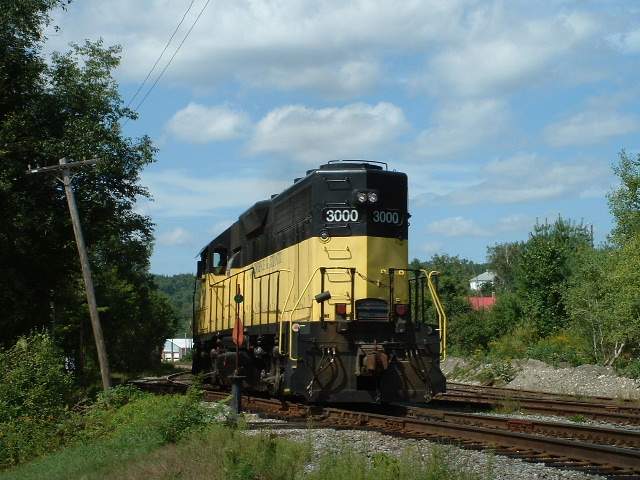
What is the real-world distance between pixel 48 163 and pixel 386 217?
14.5 metres

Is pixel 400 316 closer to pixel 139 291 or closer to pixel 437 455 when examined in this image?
pixel 437 455

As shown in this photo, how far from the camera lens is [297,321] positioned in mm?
15820

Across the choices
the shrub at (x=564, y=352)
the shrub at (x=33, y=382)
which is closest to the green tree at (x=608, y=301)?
the shrub at (x=564, y=352)

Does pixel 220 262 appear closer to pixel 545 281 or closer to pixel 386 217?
pixel 386 217

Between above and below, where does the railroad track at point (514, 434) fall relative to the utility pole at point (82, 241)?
below

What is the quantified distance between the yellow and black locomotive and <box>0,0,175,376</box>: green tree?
9.95 m

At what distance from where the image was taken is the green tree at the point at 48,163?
25.3m

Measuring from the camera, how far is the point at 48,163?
88.5 ft

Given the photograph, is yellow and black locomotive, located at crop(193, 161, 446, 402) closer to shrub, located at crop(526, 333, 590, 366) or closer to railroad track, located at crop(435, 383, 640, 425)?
railroad track, located at crop(435, 383, 640, 425)

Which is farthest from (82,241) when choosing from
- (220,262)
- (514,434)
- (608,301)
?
(608,301)

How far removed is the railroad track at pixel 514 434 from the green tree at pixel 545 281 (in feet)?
116

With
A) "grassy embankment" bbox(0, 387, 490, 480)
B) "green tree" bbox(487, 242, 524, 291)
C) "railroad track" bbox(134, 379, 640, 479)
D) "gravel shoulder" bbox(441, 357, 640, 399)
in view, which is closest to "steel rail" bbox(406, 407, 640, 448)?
"railroad track" bbox(134, 379, 640, 479)

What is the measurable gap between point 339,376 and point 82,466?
476cm

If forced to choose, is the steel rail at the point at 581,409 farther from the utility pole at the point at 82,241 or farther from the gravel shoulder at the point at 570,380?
the utility pole at the point at 82,241
